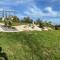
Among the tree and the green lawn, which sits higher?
the tree

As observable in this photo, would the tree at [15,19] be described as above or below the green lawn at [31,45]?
above

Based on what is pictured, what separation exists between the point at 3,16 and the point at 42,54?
2.68 m

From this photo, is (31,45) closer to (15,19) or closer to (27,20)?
(15,19)

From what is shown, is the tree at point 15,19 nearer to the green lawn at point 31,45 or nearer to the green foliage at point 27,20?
the green foliage at point 27,20

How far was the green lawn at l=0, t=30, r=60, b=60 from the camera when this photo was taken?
9.57 metres

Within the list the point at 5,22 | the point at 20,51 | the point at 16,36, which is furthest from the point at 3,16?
the point at 20,51

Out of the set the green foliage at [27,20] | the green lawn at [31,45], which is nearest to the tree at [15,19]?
the green foliage at [27,20]

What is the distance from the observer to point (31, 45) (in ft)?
33.9

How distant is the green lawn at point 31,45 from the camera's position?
9.57 metres

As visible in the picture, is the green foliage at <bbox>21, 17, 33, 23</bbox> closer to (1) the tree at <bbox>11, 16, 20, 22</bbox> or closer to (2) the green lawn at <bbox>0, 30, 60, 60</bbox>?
(1) the tree at <bbox>11, 16, 20, 22</bbox>

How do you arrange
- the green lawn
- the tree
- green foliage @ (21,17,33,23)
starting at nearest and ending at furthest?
1. the green lawn
2. the tree
3. green foliage @ (21,17,33,23)

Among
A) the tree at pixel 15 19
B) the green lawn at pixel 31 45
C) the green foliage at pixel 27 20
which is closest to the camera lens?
the green lawn at pixel 31 45

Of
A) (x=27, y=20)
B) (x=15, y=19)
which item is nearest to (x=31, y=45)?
(x=15, y=19)

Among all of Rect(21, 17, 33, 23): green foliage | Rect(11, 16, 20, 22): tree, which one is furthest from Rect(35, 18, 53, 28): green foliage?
Rect(11, 16, 20, 22): tree
